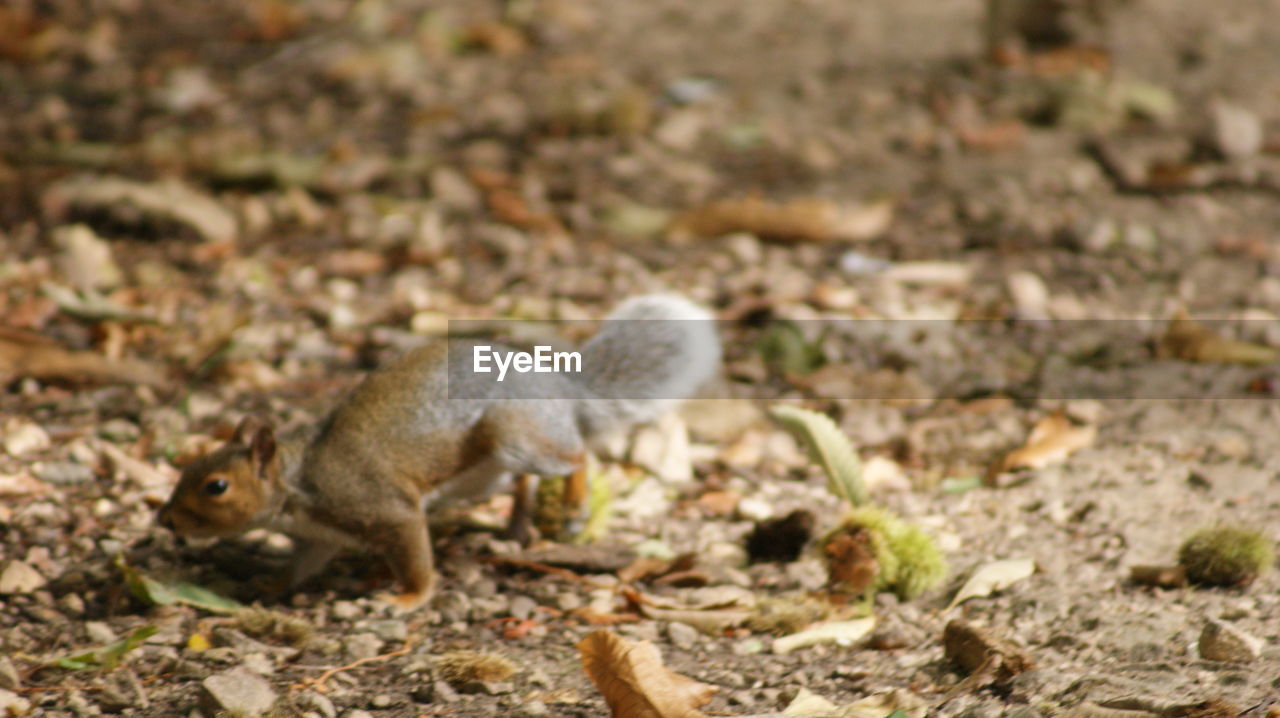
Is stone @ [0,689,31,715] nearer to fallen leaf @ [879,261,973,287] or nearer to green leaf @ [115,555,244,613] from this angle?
green leaf @ [115,555,244,613]

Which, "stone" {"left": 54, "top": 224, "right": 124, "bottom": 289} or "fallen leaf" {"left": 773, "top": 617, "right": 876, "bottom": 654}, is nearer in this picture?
"fallen leaf" {"left": 773, "top": 617, "right": 876, "bottom": 654}

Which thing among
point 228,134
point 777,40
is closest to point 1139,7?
point 777,40

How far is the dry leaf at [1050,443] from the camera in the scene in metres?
4.09

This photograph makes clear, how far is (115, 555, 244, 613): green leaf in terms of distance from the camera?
3.34m

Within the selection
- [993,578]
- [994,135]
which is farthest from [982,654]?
[994,135]

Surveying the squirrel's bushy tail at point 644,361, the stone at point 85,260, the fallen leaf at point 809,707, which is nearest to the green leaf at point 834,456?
the squirrel's bushy tail at point 644,361

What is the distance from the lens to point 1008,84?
7324 mm

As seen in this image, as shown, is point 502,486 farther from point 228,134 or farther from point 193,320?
point 228,134

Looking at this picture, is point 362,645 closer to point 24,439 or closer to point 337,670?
point 337,670

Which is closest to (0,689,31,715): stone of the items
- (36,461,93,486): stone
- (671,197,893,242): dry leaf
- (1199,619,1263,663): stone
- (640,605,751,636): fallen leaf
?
(36,461,93,486): stone

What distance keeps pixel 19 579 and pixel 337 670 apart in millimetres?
880

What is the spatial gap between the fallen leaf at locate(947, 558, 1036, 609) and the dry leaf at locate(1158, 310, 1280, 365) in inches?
65.6

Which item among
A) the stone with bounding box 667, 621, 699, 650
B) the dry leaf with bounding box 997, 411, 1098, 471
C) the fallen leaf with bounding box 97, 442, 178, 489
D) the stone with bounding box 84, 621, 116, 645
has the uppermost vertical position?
the fallen leaf with bounding box 97, 442, 178, 489

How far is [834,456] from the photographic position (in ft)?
12.3
